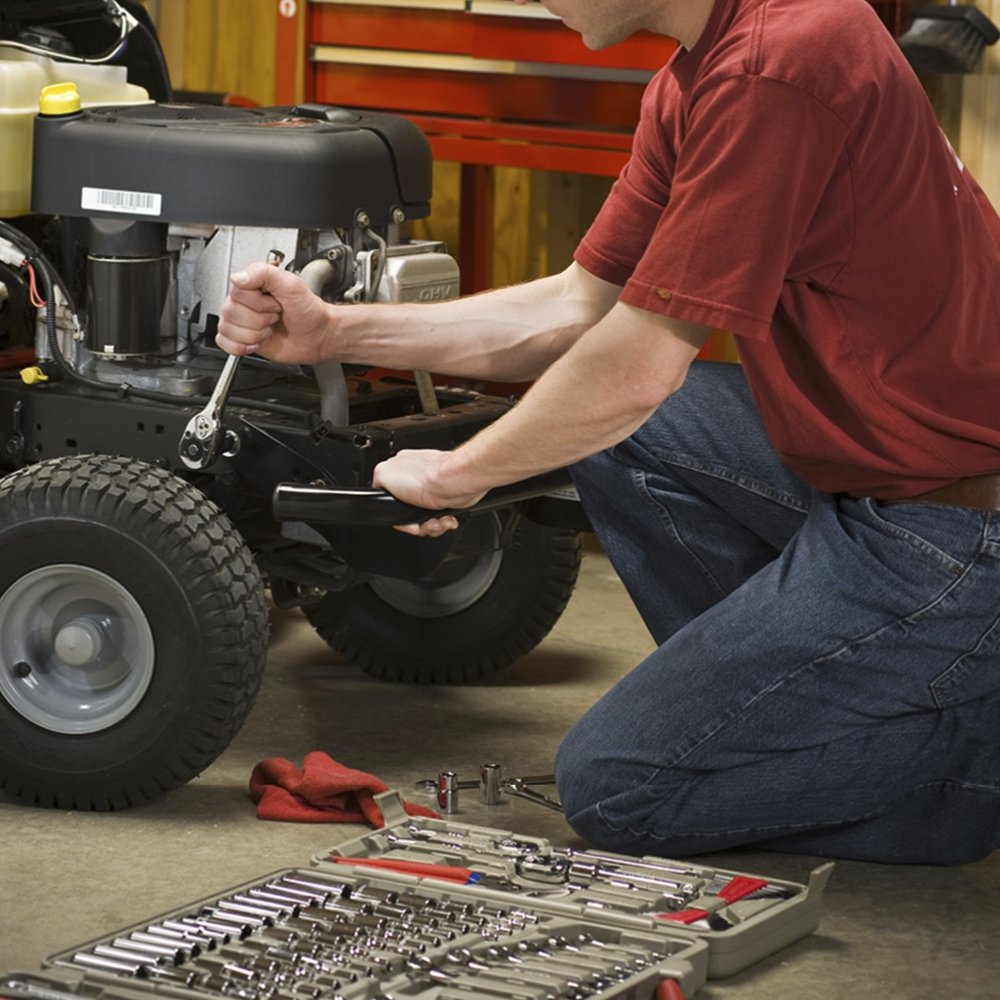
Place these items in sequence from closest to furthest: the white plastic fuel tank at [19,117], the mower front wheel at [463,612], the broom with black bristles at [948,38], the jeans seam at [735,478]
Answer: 1. the jeans seam at [735,478]
2. the white plastic fuel tank at [19,117]
3. the mower front wheel at [463,612]
4. the broom with black bristles at [948,38]

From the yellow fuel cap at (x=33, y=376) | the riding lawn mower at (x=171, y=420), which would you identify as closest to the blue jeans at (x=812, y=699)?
the riding lawn mower at (x=171, y=420)

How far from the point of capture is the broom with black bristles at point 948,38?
3.64 metres

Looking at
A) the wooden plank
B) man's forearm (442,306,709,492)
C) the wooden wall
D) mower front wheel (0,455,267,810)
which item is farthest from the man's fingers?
the wooden wall

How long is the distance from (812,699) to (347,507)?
571 mm

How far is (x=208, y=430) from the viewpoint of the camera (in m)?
2.65

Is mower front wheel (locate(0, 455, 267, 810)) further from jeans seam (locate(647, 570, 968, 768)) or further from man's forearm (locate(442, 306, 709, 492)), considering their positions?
jeans seam (locate(647, 570, 968, 768))

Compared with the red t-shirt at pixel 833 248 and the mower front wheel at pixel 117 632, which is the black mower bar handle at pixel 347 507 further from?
the red t-shirt at pixel 833 248

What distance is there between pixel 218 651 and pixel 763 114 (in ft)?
3.08

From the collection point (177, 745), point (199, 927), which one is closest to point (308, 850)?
point (177, 745)

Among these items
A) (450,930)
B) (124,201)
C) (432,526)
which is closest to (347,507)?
(432,526)

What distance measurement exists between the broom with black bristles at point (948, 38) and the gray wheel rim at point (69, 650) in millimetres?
1817

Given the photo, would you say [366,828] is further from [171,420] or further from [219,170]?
[219,170]

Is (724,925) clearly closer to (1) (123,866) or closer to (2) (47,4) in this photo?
(1) (123,866)

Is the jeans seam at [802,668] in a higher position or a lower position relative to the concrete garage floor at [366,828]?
higher
